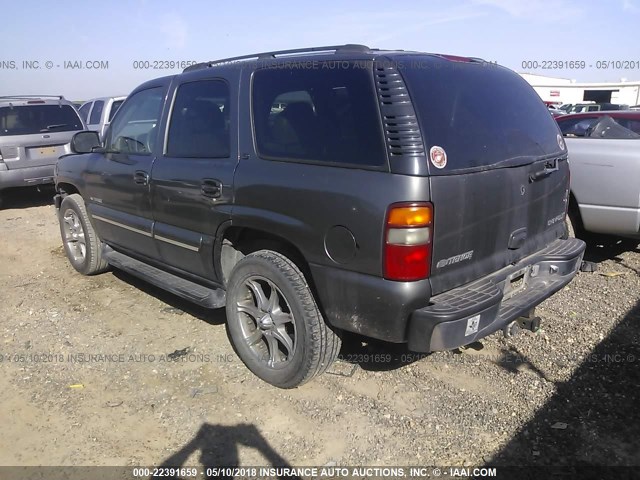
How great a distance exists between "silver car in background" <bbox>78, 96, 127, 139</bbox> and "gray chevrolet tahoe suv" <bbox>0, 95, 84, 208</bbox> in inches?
61.2

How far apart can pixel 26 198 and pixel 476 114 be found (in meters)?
9.76

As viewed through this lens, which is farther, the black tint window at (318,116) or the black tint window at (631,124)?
the black tint window at (631,124)

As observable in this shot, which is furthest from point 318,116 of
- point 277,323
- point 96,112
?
point 96,112

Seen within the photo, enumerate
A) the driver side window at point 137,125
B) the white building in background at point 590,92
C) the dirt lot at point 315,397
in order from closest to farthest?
the dirt lot at point 315,397 → the driver side window at point 137,125 → the white building in background at point 590,92

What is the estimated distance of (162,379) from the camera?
11.3 ft

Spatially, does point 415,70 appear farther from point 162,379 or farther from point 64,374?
point 64,374

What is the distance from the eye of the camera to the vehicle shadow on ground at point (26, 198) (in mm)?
9383

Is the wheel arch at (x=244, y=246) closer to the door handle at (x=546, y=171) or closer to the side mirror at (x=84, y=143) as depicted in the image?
the door handle at (x=546, y=171)

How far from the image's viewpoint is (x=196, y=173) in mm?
3459

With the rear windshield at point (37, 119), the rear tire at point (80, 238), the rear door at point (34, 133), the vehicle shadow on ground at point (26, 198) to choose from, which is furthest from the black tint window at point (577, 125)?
the vehicle shadow on ground at point (26, 198)

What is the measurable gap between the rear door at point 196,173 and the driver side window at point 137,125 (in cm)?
25

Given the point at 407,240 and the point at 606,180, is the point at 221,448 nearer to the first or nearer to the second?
the point at 407,240

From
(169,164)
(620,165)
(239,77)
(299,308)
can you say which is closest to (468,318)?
(299,308)

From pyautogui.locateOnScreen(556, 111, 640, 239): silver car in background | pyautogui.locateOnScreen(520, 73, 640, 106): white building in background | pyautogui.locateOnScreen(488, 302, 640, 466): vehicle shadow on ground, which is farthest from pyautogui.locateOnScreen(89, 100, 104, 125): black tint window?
pyautogui.locateOnScreen(520, 73, 640, 106): white building in background
